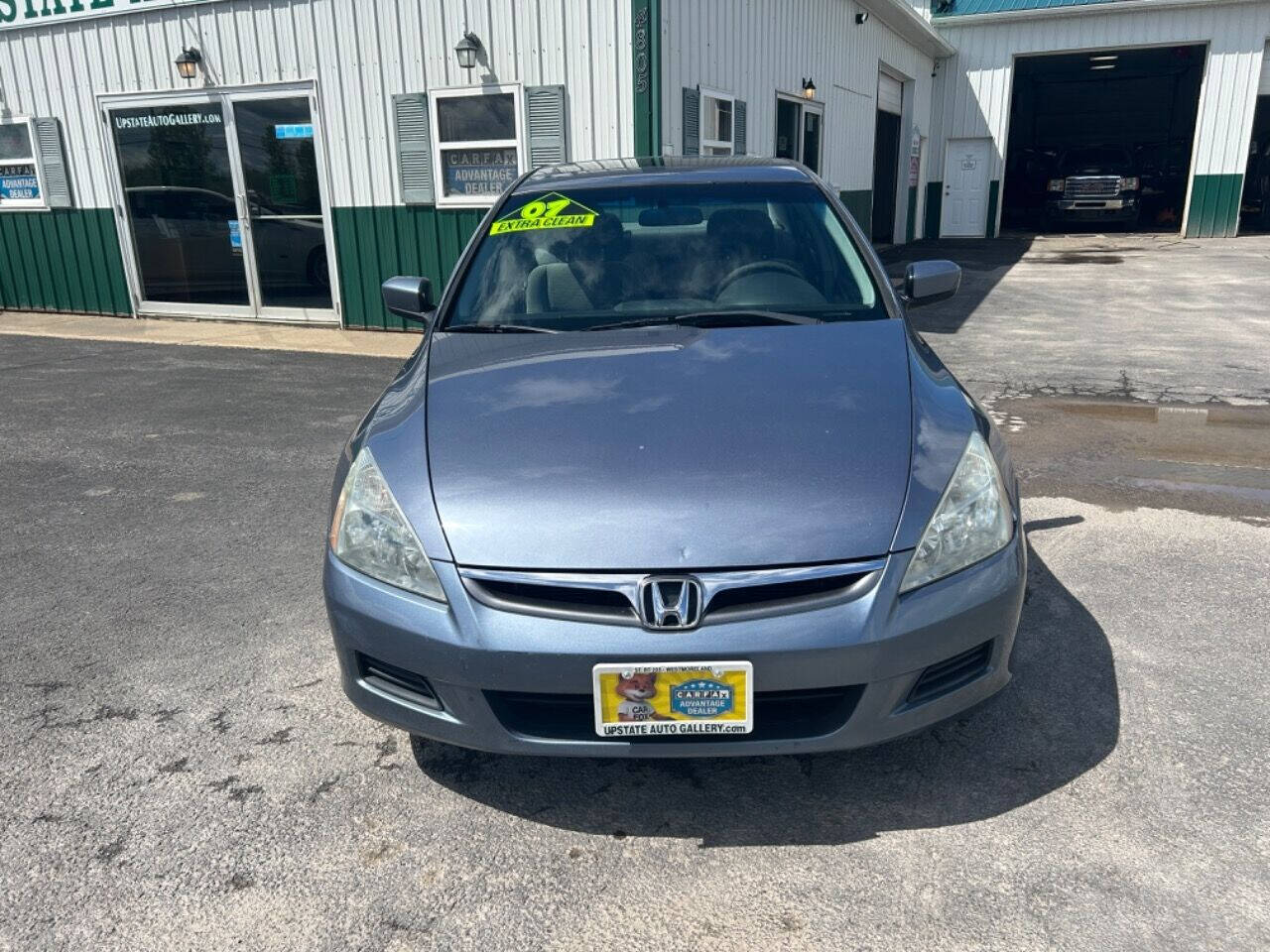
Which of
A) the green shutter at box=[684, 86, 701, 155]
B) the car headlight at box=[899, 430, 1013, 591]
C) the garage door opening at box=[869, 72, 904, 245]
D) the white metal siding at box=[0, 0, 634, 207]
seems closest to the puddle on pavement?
the car headlight at box=[899, 430, 1013, 591]

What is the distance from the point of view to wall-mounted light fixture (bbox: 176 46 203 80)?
9.61 metres

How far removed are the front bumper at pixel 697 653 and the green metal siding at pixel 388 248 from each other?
24.0 feet

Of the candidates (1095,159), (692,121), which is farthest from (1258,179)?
(692,121)

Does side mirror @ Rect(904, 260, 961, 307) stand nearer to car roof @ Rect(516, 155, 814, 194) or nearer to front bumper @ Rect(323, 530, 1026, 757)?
car roof @ Rect(516, 155, 814, 194)

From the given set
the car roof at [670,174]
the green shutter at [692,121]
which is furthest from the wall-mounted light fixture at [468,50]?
the car roof at [670,174]

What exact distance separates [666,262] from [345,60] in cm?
709

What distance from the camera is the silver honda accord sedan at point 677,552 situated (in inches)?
80.4

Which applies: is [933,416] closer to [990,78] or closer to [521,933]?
[521,933]

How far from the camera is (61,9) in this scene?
1016cm

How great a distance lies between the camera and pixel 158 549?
165 inches

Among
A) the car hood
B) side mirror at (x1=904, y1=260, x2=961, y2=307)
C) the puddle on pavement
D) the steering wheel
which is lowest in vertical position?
the puddle on pavement

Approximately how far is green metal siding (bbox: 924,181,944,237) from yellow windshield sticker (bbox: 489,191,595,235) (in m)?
19.5

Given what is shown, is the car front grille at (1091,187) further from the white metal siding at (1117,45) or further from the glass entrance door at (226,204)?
the glass entrance door at (226,204)

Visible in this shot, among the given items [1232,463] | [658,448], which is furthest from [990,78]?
[658,448]
